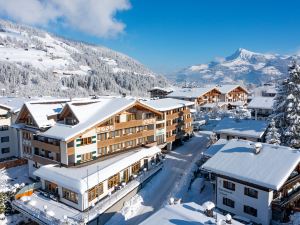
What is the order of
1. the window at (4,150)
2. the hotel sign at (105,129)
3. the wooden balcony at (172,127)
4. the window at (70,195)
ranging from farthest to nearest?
the wooden balcony at (172,127)
the window at (4,150)
the hotel sign at (105,129)
the window at (70,195)

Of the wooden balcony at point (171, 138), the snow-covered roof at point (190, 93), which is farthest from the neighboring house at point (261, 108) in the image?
the wooden balcony at point (171, 138)

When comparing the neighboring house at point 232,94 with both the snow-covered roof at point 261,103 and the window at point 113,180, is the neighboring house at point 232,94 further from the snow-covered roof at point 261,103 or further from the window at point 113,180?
the window at point 113,180

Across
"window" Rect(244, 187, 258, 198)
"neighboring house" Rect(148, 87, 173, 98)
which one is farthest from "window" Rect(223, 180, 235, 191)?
"neighboring house" Rect(148, 87, 173, 98)

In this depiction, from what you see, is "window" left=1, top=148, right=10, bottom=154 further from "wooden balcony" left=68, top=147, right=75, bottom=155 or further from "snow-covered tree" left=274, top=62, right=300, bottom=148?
"snow-covered tree" left=274, top=62, right=300, bottom=148

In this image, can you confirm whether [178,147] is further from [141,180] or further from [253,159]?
[253,159]

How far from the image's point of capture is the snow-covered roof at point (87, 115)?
36956mm

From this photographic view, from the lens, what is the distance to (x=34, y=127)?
4228cm

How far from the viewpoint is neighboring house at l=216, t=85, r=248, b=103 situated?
103562 millimetres

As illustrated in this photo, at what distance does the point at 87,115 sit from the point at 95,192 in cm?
1148

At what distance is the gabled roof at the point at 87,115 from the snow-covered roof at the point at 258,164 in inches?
619

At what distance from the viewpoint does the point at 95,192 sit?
3278 cm

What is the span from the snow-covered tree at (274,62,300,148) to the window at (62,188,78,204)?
26.0 m

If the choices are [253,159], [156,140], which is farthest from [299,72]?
[156,140]

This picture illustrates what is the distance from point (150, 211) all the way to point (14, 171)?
2488 cm
